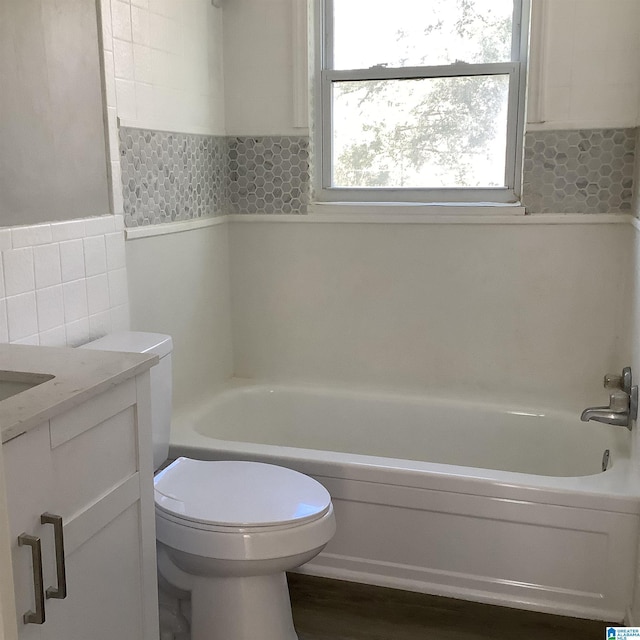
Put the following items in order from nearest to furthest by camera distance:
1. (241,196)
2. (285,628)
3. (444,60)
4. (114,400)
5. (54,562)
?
(54,562) → (114,400) → (285,628) → (444,60) → (241,196)

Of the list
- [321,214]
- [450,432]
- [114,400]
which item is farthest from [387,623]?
[321,214]

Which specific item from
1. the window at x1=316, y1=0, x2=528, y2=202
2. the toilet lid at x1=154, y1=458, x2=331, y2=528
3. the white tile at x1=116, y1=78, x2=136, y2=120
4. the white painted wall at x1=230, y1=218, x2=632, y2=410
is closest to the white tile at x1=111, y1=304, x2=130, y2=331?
the toilet lid at x1=154, y1=458, x2=331, y2=528

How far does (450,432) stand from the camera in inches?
113

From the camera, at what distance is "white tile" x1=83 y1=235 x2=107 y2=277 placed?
2141mm

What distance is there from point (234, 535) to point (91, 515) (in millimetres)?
488

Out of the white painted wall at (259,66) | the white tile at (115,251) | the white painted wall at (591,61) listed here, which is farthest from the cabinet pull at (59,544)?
the white painted wall at (591,61)

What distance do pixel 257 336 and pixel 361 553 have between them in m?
1.15

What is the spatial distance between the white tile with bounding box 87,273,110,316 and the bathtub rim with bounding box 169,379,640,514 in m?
0.53

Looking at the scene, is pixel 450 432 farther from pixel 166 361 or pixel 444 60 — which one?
pixel 444 60

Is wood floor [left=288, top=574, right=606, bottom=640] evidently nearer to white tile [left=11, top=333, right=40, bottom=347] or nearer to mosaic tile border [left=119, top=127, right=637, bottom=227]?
white tile [left=11, top=333, right=40, bottom=347]

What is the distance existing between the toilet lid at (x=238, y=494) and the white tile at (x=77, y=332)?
45cm

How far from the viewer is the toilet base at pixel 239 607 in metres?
1.88

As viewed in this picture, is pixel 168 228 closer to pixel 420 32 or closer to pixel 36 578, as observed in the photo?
pixel 420 32

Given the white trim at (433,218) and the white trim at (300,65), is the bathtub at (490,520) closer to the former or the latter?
the white trim at (433,218)
